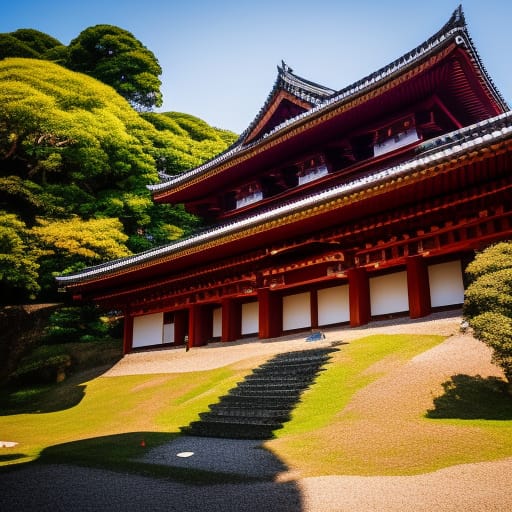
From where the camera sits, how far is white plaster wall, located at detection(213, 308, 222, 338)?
2109 centimetres

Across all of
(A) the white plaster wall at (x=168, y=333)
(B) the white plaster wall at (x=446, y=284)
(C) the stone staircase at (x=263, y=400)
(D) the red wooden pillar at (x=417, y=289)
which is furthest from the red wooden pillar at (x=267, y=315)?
(A) the white plaster wall at (x=168, y=333)

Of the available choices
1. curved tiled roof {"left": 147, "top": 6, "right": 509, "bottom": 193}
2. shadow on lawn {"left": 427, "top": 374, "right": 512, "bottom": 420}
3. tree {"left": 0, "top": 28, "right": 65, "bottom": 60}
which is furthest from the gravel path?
tree {"left": 0, "top": 28, "right": 65, "bottom": 60}

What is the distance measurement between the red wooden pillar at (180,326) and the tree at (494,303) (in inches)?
614

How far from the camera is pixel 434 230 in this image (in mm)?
13250

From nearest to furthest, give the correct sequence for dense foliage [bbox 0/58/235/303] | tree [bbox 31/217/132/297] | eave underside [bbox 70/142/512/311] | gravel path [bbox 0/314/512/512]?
gravel path [bbox 0/314/512/512] < eave underside [bbox 70/142/512/311] < tree [bbox 31/217/132/297] < dense foliage [bbox 0/58/235/303]

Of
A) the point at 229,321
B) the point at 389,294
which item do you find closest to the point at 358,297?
the point at 389,294

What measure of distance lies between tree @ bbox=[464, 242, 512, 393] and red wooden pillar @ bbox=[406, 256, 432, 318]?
4.69m

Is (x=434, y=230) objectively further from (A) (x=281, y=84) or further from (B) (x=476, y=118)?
(A) (x=281, y=84)

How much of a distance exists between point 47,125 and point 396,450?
30059 millimetres

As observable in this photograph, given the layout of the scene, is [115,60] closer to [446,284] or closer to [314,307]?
[314,307]

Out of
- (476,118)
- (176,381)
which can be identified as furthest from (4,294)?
(476,118)

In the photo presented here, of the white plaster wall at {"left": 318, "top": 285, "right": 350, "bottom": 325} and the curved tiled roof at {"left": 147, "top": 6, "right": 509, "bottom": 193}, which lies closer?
the curved tiled roof at {"left": 147, "top": 6, "right": 509, "bottom": 193}

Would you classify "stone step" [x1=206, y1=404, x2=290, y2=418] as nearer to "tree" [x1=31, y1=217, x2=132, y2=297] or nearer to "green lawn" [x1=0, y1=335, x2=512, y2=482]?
"green lawn" [x1=0, y1=335, x2=512, y2=482]

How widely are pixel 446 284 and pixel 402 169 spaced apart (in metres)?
4.88
